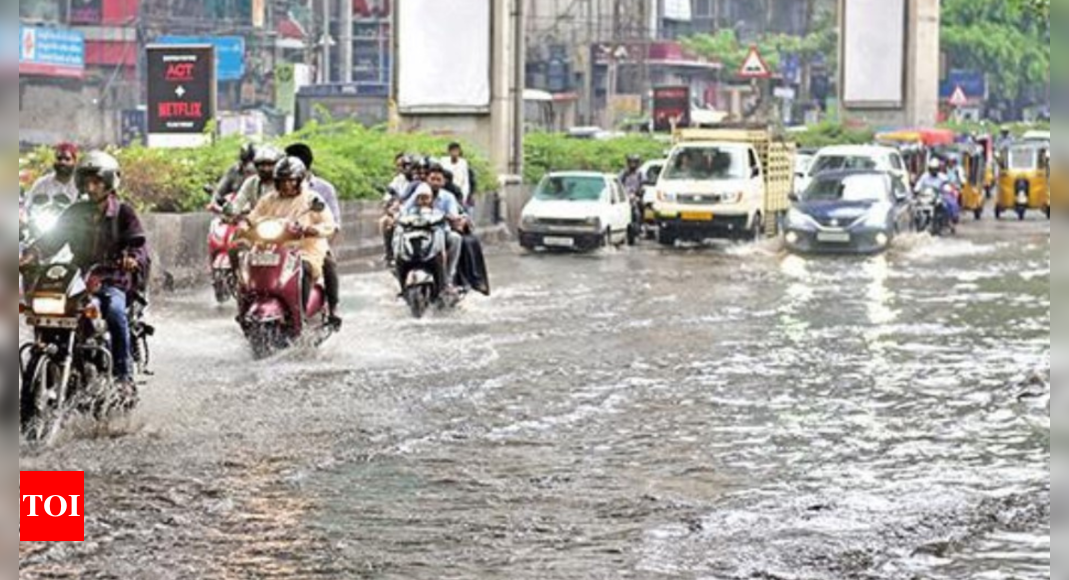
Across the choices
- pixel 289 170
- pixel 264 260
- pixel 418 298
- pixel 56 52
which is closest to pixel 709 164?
pixel 418 298

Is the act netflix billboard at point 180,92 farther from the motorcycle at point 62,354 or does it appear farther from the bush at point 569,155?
the motorcycle at point 62,354

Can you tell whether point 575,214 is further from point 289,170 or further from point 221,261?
point 289,170

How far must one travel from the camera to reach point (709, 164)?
1395 inches

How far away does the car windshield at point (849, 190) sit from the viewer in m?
33.4

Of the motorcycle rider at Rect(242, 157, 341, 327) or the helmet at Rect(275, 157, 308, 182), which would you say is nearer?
the motorcycle rider at Rect(242, 157, 341, 327)

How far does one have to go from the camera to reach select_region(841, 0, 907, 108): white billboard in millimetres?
55375

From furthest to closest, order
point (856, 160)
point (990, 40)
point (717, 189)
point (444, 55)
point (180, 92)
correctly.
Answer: point (990, 40), point (444, 55), point (856, 160), point (717, 189), point (180, 92)

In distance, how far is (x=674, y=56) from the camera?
271ft

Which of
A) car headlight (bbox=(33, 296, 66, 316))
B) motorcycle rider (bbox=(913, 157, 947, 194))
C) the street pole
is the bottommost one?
car headlight (bbox=(33, 296, 66, 316))

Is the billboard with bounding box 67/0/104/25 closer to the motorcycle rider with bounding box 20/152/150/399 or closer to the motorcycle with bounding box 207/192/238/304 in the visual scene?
the motorcycle with bounding box 207/192/238/304

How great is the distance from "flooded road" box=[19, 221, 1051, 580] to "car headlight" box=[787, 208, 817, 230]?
36.8 feet

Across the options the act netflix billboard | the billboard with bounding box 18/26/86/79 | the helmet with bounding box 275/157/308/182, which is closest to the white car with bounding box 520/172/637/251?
the act netflix billboard

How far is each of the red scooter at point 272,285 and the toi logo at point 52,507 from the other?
5108 mm

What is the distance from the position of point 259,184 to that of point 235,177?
3.29m
